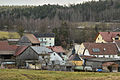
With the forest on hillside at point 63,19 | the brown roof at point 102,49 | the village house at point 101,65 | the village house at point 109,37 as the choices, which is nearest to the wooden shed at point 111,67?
the village house at point 101,65

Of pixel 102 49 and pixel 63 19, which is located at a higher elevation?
pixel 63 19

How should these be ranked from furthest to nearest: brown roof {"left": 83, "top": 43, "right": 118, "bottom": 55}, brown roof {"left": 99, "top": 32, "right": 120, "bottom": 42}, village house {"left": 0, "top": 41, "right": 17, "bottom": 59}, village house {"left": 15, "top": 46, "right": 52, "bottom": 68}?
brown roof {"left": 99, "top": 32, "right": 120, "bottom": 42}
brown roof {"left": 83, "top": 43, "right": 118, "bottom": 55}
village house {"left": 0, "top": 41, "right": 17, "bottom": 59}
village house {"left": 15, "top": 46, "right": 52, "bottom": 68}

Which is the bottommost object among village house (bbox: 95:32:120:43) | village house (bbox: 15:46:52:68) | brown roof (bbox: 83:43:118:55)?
village house (bbox: 15:46:52:68)

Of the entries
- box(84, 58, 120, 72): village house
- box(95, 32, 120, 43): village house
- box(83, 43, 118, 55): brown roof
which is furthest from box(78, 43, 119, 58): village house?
box(95, 32, 120, 43): village house

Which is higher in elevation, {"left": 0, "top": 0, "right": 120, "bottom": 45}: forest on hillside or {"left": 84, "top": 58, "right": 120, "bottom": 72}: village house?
{"left": 0, "top": 0, "right": 120, "bottom": 45}: forest on hillside

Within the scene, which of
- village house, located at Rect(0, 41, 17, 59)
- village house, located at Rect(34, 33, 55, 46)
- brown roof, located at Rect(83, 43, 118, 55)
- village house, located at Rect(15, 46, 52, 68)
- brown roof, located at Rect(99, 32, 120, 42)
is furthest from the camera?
village house, located at Rect(34, 33, 55, 46)

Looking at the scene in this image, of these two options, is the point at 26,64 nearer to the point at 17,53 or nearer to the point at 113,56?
the point at 17,53

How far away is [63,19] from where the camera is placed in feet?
444

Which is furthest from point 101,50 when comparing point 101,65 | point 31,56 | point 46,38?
point 46,38

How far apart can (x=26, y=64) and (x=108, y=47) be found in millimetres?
18331

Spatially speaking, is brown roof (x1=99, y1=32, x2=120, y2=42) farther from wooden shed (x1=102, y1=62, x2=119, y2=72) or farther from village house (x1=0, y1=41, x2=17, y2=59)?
village house (x1=0, y1=41, x2=17, y2=59)

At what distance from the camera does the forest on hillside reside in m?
89.8

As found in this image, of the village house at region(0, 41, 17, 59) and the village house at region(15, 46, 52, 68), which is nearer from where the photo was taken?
the village house at region(15, 46, 52, 68)

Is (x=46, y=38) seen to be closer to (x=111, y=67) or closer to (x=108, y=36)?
(x=108, y=36)
